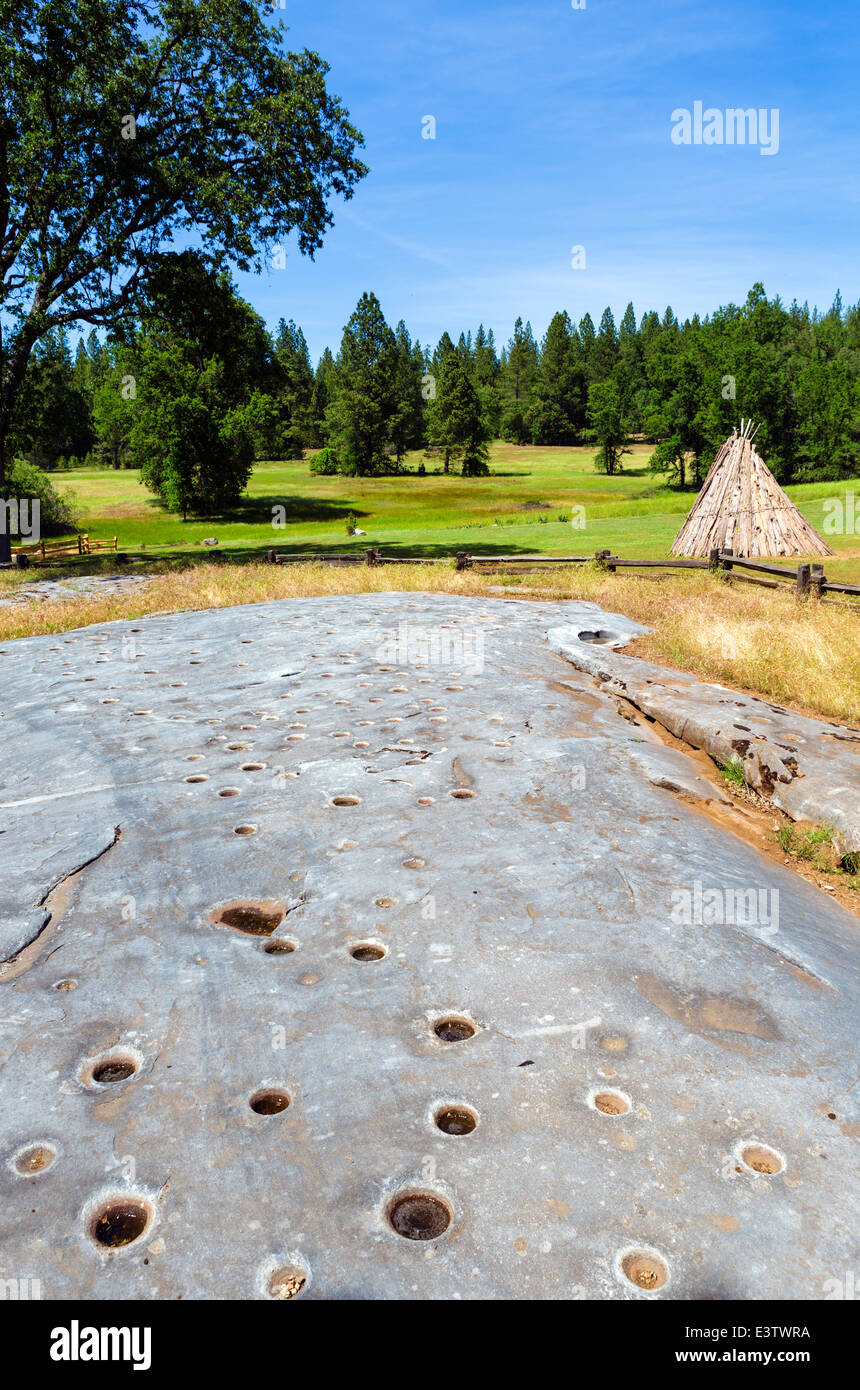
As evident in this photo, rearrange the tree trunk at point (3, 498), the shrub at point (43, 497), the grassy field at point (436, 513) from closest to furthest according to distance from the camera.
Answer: the tree trunk at point (3, 498), the grassy field at point (436, 513), the shrub at point (43, 497)

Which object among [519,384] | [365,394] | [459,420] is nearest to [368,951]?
[365,394]

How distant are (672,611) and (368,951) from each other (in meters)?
13.1

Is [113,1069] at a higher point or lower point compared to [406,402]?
lower

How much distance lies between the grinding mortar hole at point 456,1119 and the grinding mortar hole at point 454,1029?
1.16 feet

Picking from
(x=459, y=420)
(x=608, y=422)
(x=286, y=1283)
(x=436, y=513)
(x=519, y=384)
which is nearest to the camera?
(x=286, y=1283)

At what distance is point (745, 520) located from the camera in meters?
28.0

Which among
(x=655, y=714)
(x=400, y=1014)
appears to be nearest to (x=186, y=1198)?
(x=400, y=1014)

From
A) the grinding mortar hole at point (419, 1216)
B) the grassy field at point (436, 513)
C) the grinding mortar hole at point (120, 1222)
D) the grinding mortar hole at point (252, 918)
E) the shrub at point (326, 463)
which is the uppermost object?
the shrub at point (326, 463)

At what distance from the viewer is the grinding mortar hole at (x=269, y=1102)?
2.81 m

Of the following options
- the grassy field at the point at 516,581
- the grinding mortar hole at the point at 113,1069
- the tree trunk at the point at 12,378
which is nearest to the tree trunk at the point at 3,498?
the tree trunk at the point at 12,378

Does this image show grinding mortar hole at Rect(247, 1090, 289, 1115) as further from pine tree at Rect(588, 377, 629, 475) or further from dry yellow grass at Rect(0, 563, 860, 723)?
pine tree at Rect(588, 377, 629, 475)

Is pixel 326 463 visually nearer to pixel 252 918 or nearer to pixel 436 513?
pixel 436 513

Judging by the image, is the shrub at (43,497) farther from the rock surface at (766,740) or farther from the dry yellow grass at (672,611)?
the rock surface at (766,740)
